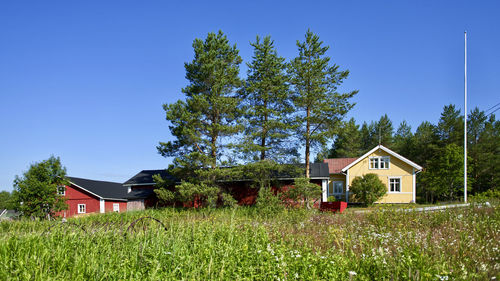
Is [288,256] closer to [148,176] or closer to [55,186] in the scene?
[55,186]

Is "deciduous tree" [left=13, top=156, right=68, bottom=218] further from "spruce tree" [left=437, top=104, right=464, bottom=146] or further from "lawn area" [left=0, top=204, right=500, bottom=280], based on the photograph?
"spruce tree" [left=437, top=104, right=464, bottom=146]

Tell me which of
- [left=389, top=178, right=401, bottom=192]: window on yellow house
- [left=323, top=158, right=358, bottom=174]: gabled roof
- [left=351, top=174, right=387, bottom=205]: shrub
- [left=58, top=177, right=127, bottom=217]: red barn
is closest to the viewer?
[left=351, top=174, right=387, bottom=205]: shrub

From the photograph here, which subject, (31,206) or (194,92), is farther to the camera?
(194,92)

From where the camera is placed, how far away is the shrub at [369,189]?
88.6 feet

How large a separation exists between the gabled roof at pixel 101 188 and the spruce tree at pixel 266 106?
682 inches

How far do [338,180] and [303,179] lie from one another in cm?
1237

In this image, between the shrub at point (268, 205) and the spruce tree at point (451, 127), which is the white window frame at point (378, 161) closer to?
the spruce tree at point (451, 127)

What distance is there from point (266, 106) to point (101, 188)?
21114 mm

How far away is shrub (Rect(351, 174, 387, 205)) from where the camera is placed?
2702 cm

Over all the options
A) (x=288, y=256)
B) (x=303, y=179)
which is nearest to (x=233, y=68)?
(x=303, y=179)

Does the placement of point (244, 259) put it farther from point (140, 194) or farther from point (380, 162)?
point (380, 162)

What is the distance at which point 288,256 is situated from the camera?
4.80 metres

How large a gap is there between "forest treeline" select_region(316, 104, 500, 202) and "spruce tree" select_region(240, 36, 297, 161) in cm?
740

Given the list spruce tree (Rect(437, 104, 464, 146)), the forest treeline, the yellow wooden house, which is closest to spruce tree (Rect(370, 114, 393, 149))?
the forest treeline
